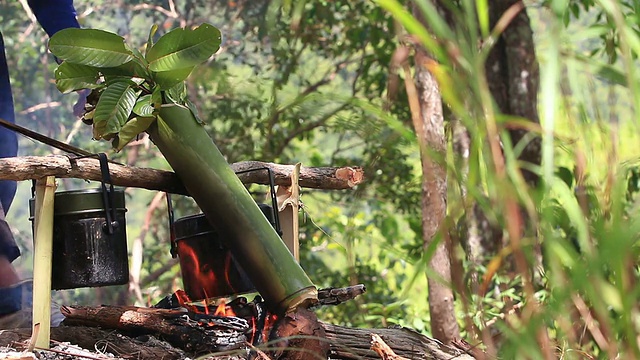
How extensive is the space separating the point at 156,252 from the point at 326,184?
13.1 feet

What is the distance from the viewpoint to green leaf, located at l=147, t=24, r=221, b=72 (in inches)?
106

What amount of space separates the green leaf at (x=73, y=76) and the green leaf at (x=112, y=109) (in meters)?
0.08

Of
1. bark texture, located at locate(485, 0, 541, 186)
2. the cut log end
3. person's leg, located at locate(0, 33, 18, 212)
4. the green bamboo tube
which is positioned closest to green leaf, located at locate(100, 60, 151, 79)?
the green bamboo tube

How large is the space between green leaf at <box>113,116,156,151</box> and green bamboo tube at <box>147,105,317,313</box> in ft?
0.11

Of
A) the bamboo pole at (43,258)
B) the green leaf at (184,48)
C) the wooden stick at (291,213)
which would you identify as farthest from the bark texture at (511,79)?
the bamboo pole at (43,258)

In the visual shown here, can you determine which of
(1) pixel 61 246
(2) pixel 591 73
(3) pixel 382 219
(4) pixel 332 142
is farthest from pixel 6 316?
(4) pixel 332 142

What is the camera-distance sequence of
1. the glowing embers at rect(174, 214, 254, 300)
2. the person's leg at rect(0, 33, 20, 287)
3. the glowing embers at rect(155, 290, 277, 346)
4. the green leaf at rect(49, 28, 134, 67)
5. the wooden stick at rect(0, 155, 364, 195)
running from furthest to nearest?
1. the person's leg at rect(0, 33, 20, 287)
2. the glowing embers at rect(174, 214, 254, 300)
3. the glowing embers at rect(155, 290, 277, 346)
4. the green leaf at rect(49, 28, 134, 67)
5. the wooden stick at rect(0, 155, 364, 195)

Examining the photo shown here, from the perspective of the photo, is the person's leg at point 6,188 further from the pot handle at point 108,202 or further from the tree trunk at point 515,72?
the tree trunk at point 515,72

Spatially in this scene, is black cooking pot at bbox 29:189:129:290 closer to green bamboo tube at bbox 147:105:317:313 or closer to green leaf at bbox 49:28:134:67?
green bamboo tube at bbox 147:105:317:313

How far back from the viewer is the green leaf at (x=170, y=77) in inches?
106

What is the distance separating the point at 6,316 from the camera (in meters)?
3.27

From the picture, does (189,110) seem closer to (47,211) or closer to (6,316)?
(47,211)

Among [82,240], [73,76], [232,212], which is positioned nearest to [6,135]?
[73,76]

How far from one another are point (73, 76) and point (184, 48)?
330 millimetres
